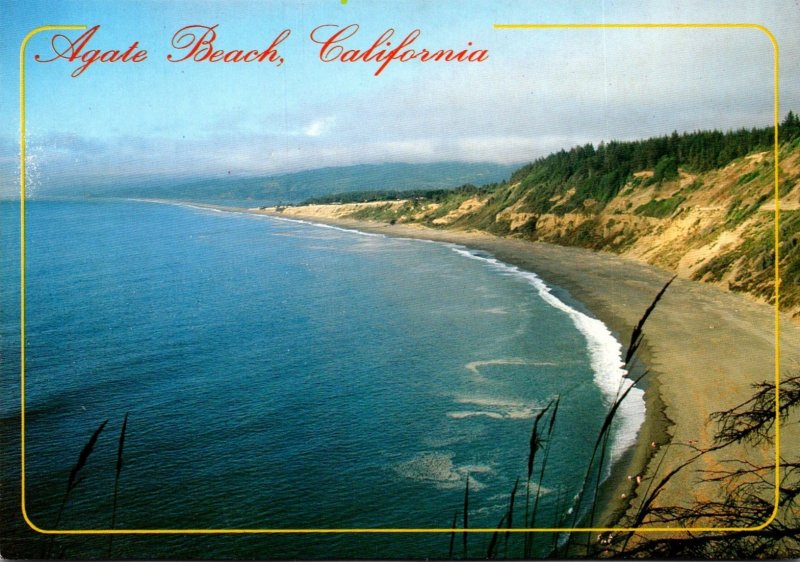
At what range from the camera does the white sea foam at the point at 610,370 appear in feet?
31.4

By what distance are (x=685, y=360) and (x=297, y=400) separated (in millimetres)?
6882

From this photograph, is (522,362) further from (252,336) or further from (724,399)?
(252,336)

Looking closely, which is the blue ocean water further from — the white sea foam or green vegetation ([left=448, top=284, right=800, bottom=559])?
green vegetation ([left=448, top=284, right=800, bottom=559])

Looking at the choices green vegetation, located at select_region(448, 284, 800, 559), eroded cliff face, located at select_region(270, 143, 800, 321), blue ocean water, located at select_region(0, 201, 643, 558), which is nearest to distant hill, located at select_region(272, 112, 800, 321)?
eroded cliff face, located at select_region(270, 143, 800, 321)

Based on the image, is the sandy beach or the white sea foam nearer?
the sandy beach

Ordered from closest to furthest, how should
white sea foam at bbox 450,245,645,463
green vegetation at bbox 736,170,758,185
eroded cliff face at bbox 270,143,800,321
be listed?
1. white sea foam at bbox 450,245,645,463
2. eroded cliff face at bbox 270,143,800,321
3. green vegetation at bbox 736,170,758,185

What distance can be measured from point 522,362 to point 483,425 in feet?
10.6

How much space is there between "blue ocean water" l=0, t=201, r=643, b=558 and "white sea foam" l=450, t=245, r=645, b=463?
0.19ft

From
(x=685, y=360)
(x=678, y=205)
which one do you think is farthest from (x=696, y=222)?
(x=685, y=360)

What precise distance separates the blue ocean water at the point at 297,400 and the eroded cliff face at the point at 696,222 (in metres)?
3.77

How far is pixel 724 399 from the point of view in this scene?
999cm

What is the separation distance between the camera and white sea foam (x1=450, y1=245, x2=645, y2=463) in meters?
9.56

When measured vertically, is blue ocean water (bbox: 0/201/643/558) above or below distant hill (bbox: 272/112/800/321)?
below

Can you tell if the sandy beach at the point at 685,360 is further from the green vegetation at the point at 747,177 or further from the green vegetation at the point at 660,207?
the green vegetation at the point at 747,177
